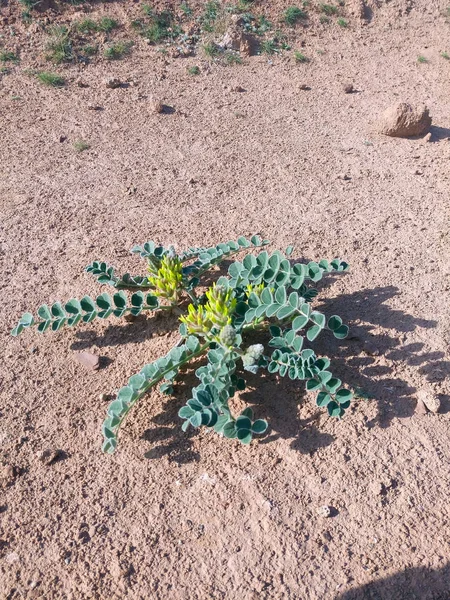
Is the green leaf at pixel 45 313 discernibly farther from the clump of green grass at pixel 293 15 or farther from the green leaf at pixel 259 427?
the clump of green grass at pixel 293 15

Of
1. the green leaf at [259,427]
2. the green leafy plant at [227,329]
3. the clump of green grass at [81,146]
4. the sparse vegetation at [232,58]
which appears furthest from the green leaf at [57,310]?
the sparse vegetation at [232,58]

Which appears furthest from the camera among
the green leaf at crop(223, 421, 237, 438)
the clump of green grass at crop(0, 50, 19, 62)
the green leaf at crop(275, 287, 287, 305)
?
the clump of green grass at crop(0, 50, 19, 62)

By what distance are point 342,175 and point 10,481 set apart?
3217 mm

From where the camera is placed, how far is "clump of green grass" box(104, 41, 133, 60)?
5.94 metres

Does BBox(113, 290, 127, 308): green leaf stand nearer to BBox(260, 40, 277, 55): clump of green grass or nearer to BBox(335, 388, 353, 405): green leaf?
BBox(335, 388, 353, 405): green leaf

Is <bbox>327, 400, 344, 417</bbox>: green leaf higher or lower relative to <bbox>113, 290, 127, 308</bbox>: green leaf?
lower

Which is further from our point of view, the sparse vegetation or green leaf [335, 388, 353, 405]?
the sparse vegetation

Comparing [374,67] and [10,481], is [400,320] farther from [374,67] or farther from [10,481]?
[374,67]

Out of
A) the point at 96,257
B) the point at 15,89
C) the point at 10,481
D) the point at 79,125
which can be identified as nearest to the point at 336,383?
the point at 10,481

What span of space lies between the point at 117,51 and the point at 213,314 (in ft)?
14.7

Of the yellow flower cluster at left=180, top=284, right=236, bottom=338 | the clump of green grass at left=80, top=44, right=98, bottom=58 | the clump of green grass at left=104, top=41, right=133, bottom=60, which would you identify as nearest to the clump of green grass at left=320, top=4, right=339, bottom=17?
the clump of green grass at left=104, top=41, right=133, bottom=60

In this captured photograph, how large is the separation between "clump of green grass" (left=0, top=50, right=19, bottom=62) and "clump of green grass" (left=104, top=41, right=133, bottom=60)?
905mm

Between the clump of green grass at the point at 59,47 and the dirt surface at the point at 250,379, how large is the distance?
1.50 ft

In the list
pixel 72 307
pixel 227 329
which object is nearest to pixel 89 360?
pixel 72 307
